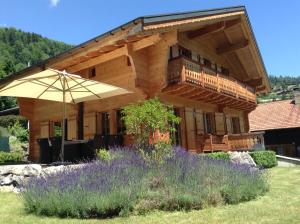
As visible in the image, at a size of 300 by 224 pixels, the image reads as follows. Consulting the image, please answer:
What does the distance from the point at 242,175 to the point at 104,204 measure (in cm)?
342

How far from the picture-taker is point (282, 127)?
27406 mm

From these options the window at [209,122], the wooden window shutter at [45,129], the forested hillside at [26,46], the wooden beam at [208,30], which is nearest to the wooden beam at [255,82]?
the window at [209,122]

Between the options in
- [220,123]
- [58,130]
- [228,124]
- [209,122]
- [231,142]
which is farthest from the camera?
[58,130]

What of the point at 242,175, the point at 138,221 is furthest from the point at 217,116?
the point at 138,221

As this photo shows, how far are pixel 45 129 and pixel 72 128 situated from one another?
2269 mm

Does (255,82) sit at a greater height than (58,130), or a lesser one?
greater

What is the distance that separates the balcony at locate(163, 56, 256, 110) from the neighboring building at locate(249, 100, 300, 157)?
10.1m

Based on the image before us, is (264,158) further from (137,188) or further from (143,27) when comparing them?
(137,188)

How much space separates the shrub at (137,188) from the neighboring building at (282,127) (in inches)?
830

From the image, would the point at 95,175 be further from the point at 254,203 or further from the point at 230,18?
the point at 230,18

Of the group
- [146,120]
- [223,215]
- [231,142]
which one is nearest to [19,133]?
[231,142]

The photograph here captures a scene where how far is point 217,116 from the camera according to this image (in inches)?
719

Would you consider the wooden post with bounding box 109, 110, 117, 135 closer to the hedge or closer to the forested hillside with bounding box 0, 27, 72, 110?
the hedge

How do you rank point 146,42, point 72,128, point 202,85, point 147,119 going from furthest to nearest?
1. point 72,128
2. point 202,85
3. point 146,42
4. point 147,119
